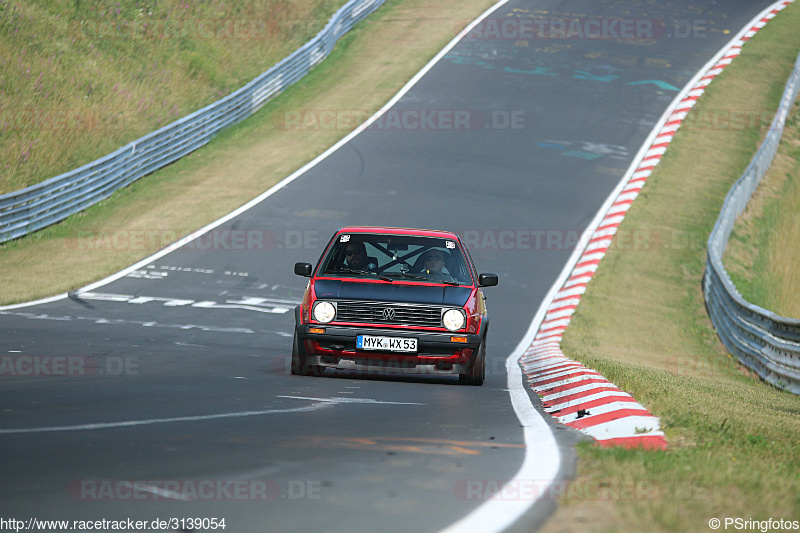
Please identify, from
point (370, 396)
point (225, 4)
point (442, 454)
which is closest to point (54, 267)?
point (370, 396)

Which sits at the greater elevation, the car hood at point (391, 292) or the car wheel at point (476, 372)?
the car hood at point (391, 292)

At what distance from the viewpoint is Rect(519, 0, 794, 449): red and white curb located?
23.7 ft

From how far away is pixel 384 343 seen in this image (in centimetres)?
1021

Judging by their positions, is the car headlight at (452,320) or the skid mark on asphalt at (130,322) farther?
the skid mark on asphalt at (130,322)

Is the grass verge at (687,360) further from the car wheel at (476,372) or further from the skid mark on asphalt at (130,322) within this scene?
the skid mark on asphalt at (130,322)

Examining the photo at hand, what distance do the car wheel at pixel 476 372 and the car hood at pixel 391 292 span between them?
0.54 meters

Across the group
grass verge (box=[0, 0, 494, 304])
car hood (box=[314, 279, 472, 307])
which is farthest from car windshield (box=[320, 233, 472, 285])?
grass verge (box=[0, 0, 494, 304])

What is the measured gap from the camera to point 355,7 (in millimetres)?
39188

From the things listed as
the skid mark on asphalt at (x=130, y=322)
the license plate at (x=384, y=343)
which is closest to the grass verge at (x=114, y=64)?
the skid mark on asphalt at (x=130, y=322)

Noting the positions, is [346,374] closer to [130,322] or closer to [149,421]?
[149,421]

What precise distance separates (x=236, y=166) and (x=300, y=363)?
54.8 feet

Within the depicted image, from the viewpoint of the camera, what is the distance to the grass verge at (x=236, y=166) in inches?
763

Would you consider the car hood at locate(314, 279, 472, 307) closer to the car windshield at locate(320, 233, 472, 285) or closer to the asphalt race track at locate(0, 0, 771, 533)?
the car windshield at locate(320, 233, 472, 285)

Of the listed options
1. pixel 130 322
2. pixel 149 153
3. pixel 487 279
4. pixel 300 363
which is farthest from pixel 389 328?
pixel 149 153
